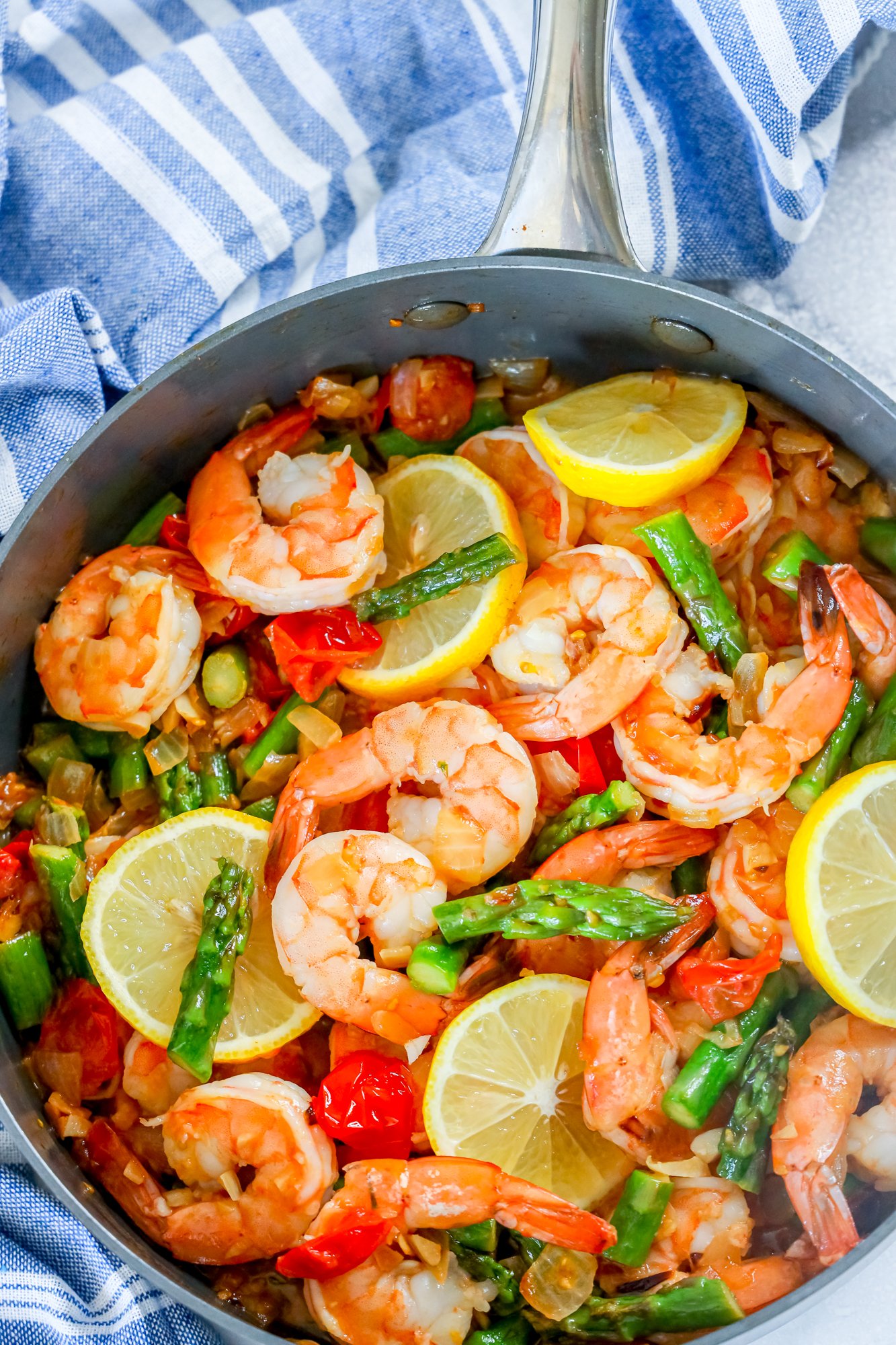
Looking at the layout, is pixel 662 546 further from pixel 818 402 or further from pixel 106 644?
pixel 106 644

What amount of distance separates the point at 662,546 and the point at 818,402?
489 millimetres

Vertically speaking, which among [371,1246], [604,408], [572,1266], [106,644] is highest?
[106,644]

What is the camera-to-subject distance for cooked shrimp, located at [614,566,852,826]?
99.7 inches

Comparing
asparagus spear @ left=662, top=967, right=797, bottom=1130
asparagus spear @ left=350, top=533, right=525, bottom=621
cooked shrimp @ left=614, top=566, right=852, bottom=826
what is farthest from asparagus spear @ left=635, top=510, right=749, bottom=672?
asparagus spear @ left=662, top=967, right=797, bottom=1130

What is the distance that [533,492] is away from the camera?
2881 millimetres

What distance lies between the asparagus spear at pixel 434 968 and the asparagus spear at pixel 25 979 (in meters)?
0.87

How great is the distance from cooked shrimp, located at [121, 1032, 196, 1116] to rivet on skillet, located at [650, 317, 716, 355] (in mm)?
1959

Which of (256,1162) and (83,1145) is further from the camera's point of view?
(83,1145)

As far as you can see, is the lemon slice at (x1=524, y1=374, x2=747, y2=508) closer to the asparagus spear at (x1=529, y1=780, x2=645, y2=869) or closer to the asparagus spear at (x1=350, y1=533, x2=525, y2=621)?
the asparagus spear at (x1=350, y1=533, x2=525, y2=621)

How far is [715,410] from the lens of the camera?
2.76 meters

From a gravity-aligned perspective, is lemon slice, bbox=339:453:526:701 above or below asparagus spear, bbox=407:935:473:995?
above

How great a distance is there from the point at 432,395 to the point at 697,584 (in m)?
0.81

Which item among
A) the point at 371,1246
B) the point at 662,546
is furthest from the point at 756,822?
the point at 371,1246

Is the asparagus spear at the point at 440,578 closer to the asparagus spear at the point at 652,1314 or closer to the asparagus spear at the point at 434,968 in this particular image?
the asparagus spear at the point at 434,968
